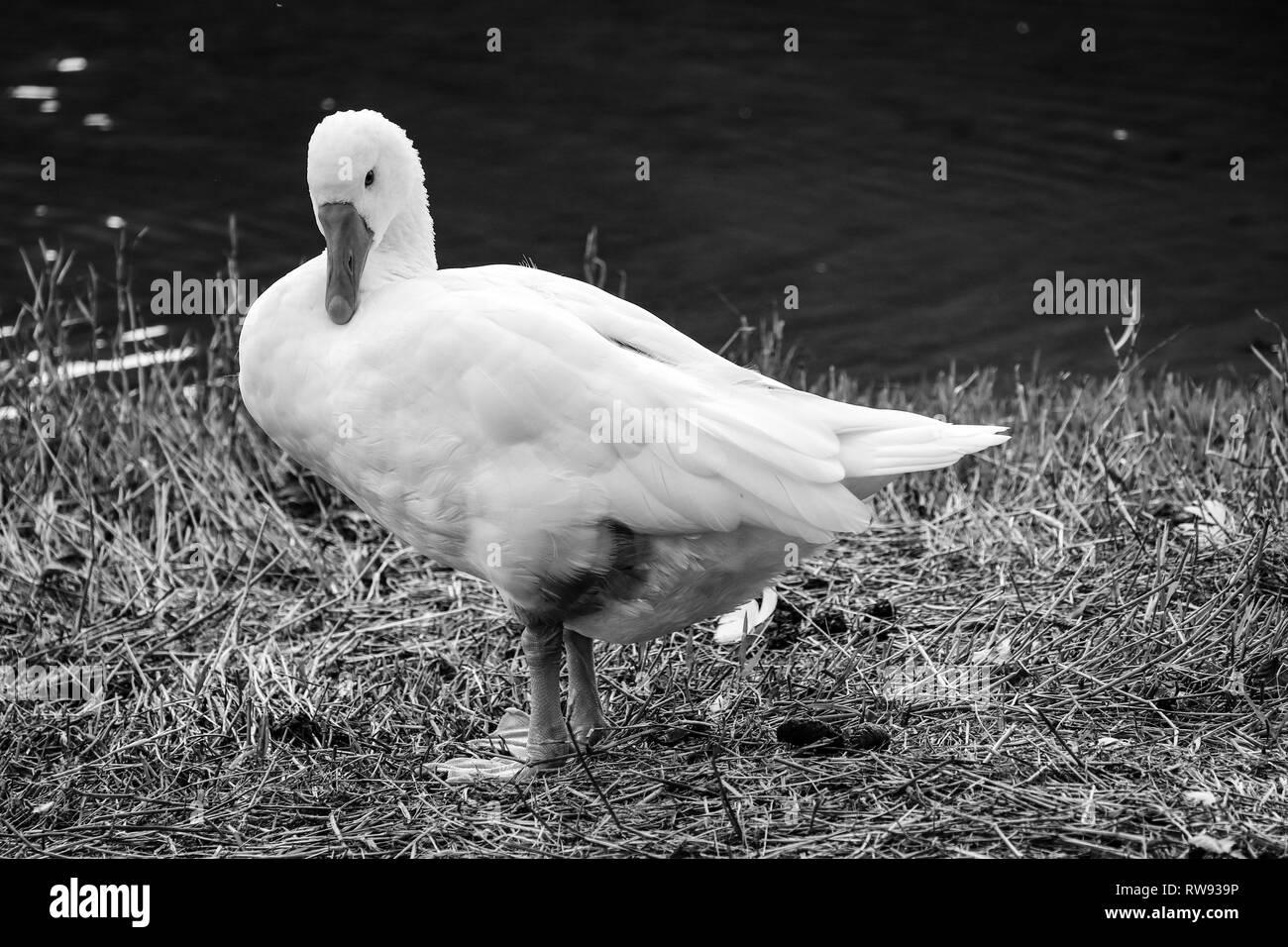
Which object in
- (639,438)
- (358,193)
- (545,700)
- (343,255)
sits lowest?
(545,700)

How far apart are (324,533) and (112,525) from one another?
746mm

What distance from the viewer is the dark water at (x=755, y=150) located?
364 inches

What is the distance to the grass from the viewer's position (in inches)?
135

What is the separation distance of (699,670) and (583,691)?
46cm

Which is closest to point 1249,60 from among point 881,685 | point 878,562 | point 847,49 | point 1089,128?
point 1089,128

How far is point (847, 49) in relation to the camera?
516 inches

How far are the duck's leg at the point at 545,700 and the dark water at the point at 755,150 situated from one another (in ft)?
16.1

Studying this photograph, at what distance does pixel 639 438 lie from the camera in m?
3.47

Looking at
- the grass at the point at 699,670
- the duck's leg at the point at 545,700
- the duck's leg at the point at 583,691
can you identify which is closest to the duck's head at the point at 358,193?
the duck's leg at the point at 545,700

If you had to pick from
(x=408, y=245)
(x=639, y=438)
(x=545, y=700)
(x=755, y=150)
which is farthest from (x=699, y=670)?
(x=755, y=150)

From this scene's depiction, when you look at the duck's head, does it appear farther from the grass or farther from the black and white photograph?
the grass

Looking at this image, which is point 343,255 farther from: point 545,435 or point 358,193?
point 545,435

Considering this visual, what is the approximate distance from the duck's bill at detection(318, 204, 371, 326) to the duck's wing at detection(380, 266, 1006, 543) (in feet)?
0.72

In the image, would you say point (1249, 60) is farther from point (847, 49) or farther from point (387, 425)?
point (387, 425)
